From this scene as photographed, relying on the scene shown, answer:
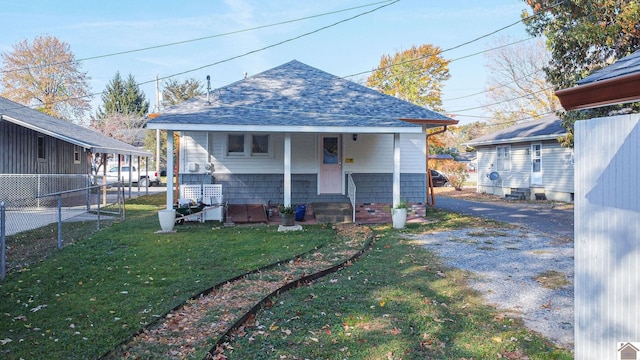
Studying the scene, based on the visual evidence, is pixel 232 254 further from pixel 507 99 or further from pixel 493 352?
pixel 507 99

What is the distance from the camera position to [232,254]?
764 centimetres

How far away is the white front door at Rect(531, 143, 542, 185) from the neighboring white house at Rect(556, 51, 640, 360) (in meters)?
19.4

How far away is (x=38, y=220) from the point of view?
35.4 feet

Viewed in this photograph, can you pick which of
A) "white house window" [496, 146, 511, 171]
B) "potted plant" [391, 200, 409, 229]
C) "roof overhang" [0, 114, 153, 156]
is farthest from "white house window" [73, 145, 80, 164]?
"white house window" [496, 146, 511, 171]

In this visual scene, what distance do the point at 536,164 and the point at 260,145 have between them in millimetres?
15007

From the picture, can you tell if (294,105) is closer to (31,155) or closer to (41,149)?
(31,155)

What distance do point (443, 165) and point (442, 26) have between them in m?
11.8

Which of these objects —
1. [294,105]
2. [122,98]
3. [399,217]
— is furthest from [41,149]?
[122,98]

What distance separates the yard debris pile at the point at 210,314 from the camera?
12.1ft

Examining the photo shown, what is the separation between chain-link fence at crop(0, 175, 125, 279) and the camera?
7301mm

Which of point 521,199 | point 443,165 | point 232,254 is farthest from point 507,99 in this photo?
point 232,254

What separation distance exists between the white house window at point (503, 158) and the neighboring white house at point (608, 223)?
21522 mm

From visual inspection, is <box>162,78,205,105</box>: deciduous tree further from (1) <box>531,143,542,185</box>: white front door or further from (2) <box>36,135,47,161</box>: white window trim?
(1) <box>531,143,542,185</box>: white front door

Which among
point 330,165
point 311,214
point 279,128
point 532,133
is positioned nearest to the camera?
point 279,128
